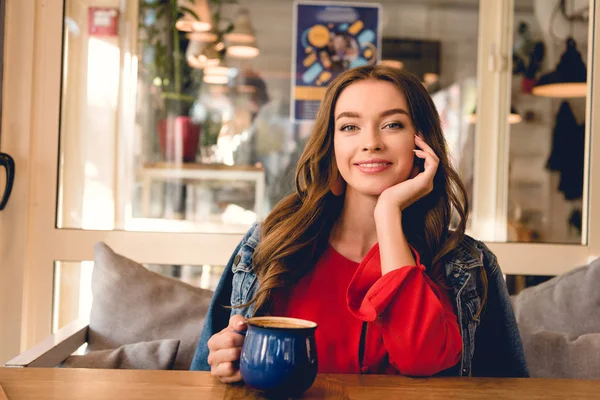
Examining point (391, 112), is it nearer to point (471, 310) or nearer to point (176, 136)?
point (471, 310)

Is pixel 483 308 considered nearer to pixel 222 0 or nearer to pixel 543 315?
pixel 543 315

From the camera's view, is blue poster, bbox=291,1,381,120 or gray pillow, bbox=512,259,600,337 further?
blue poster, bbox=291,1,381,120

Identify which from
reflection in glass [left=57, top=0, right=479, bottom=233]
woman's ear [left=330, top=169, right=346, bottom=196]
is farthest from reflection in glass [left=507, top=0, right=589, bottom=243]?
woman's ear [left=330, top=169, right=346, bottom=196]

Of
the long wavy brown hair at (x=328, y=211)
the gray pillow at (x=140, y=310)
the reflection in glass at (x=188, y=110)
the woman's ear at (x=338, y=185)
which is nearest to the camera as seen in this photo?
the long wavy brown hair at (x=328, y=211)

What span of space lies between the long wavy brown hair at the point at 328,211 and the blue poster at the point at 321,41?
89cm

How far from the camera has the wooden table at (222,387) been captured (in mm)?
1026

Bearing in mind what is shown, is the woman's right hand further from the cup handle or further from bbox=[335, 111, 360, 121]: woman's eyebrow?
the cup handle

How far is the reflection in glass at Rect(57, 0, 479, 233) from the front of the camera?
8.32 feet

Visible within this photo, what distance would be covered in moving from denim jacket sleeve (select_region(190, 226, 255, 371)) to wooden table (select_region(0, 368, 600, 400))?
1.21ft

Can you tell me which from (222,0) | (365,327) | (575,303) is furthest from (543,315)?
(222,0)

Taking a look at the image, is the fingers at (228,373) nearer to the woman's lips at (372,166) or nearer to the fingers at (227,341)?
the fingers at (227,341)

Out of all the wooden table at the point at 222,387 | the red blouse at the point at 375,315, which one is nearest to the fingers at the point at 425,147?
the red blouse at the point at 375,315

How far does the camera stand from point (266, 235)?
1.62m

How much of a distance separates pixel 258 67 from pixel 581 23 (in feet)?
3.94
